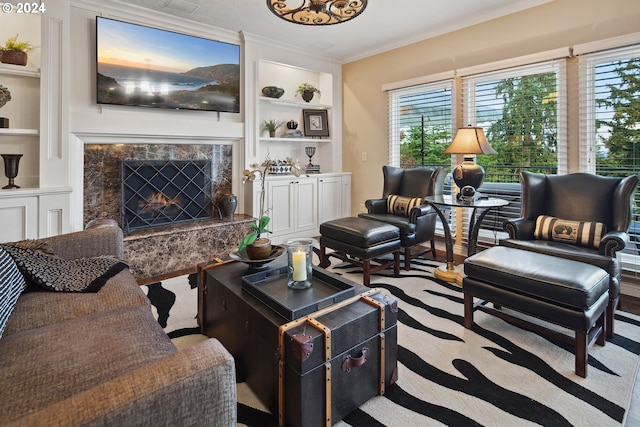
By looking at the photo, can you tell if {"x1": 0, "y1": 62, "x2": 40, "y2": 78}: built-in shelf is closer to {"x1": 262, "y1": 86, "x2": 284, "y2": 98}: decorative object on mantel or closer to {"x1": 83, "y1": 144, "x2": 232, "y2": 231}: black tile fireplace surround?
{"x1": 83, "y1": 144, "x2": 232, "y2": 231}: black tile fireplace surround

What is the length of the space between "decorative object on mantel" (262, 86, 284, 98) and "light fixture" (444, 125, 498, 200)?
8.12 feet

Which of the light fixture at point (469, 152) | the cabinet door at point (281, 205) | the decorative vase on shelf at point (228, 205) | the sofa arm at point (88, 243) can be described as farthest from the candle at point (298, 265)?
the cabinet door at point (281, 205)

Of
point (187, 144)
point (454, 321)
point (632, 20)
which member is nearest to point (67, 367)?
point (454, 321)

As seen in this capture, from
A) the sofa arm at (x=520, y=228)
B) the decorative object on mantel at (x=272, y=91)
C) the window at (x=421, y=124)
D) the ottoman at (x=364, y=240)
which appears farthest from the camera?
the decorative object on mantel at (x=272, y=91)

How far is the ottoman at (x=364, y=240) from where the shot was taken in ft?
10.3

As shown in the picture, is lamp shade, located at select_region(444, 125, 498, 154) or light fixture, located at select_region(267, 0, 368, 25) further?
lamp shade, located at select_region(444, 125, 498, 154)

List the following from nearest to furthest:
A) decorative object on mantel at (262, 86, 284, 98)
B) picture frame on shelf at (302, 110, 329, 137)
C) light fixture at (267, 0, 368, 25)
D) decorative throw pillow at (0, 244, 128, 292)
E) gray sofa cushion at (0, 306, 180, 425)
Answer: gray sofa cushion at (0, 306, 180, 425), decorative throw pillow at (0, 244, 128, 292), light fixture at (267, 0, 368, 25), decorative object on mantel at (262, 86, 284, 98), picture frame on shelf at (302, 110, 329, 137)

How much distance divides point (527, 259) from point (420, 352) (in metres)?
0.88

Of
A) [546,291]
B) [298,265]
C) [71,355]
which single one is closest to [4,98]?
[71,355]

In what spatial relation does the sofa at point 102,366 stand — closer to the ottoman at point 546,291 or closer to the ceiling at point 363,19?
the ottoman at point 546,291

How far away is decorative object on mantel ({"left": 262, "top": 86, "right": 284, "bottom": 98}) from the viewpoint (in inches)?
184

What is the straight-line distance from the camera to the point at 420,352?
6.84ft

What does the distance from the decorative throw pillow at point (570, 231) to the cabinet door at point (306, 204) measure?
9.38 ft

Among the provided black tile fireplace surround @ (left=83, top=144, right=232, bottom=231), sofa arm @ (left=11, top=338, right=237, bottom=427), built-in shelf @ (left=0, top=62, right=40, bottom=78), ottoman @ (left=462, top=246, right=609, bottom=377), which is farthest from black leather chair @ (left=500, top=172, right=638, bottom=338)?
built-in shelf @ (left=0, top=62, right=40, bottom=78)
